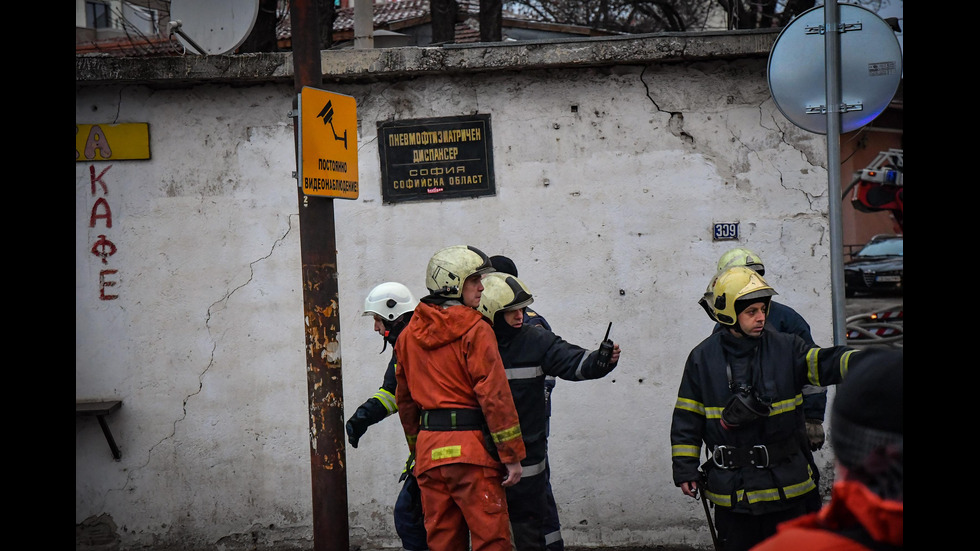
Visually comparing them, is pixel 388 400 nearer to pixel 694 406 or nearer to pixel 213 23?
pixel 694 406

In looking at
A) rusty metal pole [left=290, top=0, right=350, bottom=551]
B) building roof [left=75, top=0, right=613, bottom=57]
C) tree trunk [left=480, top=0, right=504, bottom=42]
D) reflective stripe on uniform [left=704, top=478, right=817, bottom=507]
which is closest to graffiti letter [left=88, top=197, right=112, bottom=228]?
rusty metal pole [left=290, top=0, right=350, bottom=551]

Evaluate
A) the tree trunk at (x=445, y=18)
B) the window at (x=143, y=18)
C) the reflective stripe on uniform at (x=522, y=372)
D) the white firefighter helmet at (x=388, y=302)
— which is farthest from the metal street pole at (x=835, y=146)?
the tree trunk at (x=445, y=18)

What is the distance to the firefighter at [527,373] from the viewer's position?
4.75 meters

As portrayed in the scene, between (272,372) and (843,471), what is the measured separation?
198 inches

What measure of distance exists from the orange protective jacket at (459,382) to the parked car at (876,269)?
13.8 meters

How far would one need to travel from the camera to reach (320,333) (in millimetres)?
4562

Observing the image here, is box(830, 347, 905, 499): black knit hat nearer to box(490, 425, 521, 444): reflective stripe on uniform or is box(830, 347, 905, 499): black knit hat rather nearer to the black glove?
box(490, 425, 521, 444): reflective stripe on uniform

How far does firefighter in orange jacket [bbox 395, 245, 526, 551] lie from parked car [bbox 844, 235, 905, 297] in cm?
1375

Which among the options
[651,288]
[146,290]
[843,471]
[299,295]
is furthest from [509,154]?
[843,471]

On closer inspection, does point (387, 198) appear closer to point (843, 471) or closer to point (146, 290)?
point (146, 290)

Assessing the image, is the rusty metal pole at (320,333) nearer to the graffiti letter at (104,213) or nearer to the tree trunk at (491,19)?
the graffiti letter at (104,213)

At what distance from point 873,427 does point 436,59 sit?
15.6 feet

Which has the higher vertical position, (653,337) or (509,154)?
(509,154)
